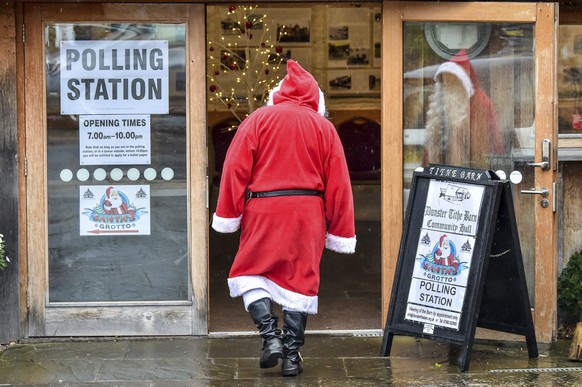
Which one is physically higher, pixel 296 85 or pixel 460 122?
pixel 296 85

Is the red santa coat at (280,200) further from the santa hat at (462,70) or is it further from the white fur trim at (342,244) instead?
the santa hat at (462,70)

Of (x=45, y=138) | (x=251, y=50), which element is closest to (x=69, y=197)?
(x=45, y=138)

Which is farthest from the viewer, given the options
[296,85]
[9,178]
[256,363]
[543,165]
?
[9,178]

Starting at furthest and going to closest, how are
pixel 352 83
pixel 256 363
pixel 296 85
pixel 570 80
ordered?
pixel 352 83 < pixel 570 80 < pixel 256 363 < pixel 296 85

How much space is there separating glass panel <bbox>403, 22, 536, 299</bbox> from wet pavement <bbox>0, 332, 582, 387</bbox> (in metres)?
0.83

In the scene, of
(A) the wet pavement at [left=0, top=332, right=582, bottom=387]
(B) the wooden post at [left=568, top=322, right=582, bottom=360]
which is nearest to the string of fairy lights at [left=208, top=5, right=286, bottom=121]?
(A) the wet pavement at [left=0, top=332, right=582, bottom=387]

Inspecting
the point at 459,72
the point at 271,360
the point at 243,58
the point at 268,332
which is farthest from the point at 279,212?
the point at 243,58

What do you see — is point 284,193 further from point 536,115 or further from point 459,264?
point 536,115

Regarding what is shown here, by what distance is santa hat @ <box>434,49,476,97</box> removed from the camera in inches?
295

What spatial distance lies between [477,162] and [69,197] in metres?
2.70

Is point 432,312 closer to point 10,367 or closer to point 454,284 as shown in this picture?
point 454,284

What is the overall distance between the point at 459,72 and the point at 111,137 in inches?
91.6

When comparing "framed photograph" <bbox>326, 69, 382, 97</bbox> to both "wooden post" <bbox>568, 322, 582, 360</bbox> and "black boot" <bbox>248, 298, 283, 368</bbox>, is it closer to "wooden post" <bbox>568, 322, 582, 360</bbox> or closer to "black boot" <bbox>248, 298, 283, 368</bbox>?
"wooden post" <bbox>568, 322, 582, 360</bbox>

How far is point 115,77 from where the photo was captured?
7.48 meters
